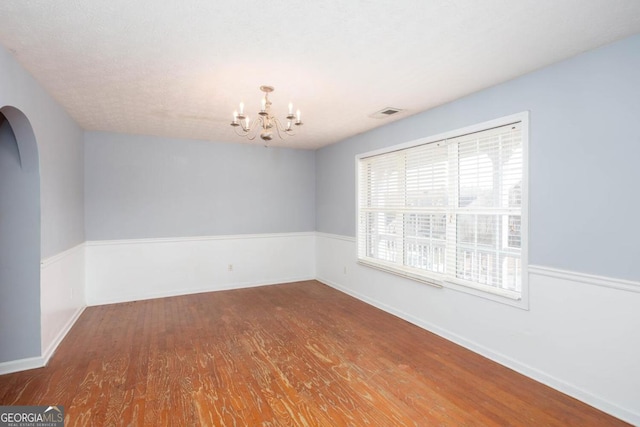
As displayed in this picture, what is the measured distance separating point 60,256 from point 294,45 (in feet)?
10.8

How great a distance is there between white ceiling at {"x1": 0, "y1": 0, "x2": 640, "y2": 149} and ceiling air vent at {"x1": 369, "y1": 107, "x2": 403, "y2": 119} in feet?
0.58

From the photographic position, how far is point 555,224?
8.21 ft

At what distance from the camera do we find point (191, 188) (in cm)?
528

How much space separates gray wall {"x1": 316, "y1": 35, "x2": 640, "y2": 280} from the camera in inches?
83.5

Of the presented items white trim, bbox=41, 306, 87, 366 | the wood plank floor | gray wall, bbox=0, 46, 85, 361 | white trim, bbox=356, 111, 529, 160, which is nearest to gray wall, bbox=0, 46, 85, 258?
gray wall, bbox=0, 46, 85, 361

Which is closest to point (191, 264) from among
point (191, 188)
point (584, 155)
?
point (191, 188)

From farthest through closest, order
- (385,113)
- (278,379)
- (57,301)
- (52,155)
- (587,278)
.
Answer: (385,113) < (57,301) < (52,155) < (278,379) < (587,278)

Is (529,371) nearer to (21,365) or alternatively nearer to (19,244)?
(21,365)

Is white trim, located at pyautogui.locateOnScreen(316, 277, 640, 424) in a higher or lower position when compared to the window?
lower

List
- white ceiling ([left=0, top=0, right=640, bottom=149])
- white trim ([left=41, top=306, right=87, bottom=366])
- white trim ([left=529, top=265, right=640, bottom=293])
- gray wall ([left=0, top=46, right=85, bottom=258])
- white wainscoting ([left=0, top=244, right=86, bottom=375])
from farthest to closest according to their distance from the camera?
white trim ([left=41, top=306, right=87, bottom=366]) < white wainscoting ([left=0, top=244, right=86, bottom=375]) < gray wall ([left=0, top=46, right=85, bottom=258]) < white trim ([left=529, top=265, right=640, bottom=293]) < white ceiling ([left=0, top=0, right=640, bottom=149])

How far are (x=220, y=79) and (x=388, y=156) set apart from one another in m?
2.42

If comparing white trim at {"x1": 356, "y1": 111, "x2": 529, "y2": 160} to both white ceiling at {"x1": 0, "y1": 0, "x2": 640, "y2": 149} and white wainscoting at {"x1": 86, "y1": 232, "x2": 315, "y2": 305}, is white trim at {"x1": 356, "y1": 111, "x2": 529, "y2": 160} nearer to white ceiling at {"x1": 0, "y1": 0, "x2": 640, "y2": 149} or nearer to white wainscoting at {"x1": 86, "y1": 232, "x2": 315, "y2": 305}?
white ceiling at {"x1": 0, "y1": 0, "x2": 640, "y2": 149}

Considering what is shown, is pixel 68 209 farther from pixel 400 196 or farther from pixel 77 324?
pixel 400 196

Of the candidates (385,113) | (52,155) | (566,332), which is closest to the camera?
(566,332)
